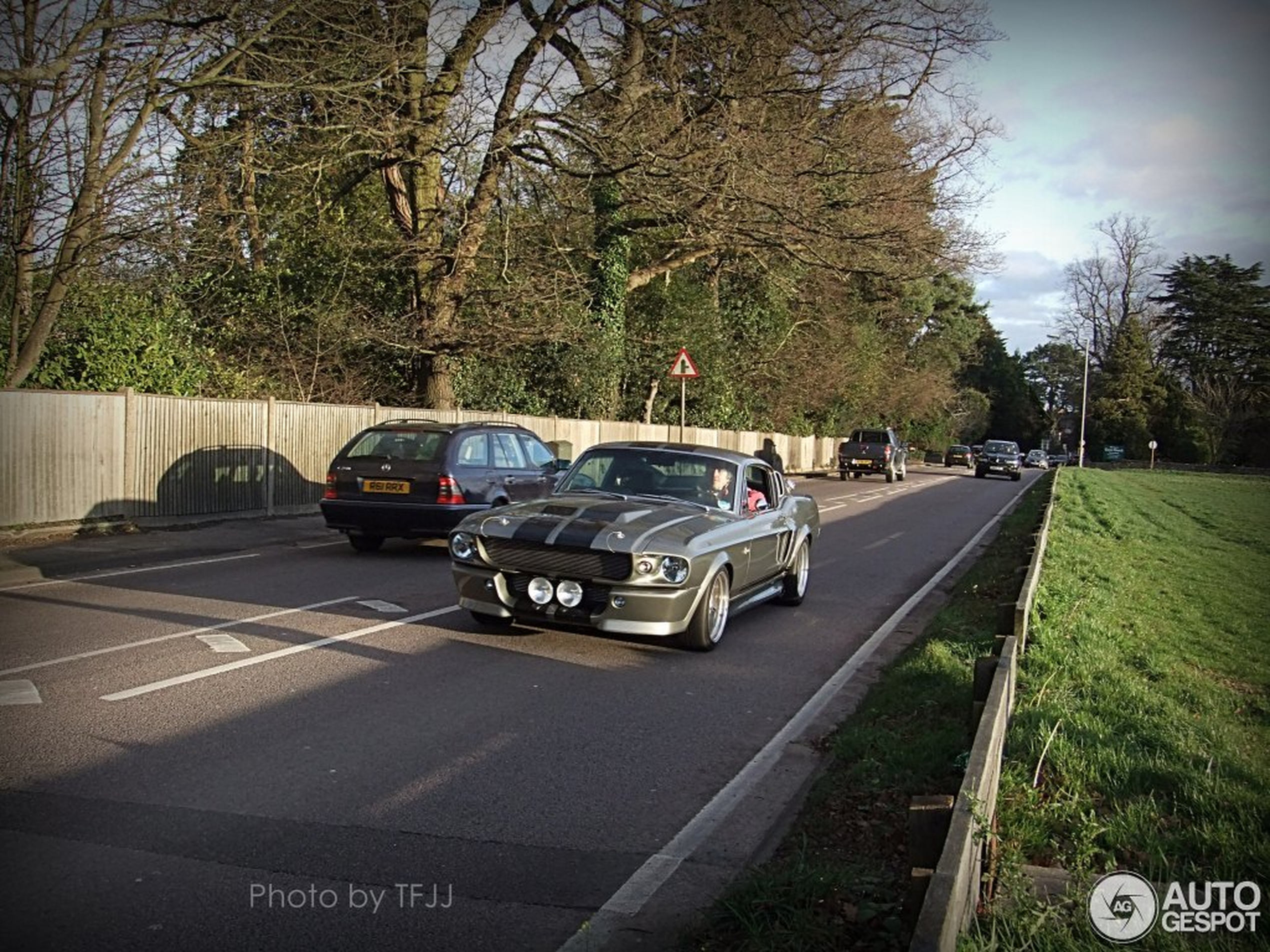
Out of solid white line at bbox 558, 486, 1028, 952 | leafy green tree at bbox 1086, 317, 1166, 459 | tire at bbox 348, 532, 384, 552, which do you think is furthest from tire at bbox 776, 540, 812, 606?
leafy green tree at bbox 1086, 317, 1166, 459

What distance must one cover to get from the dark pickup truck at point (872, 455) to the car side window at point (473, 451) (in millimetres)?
28765

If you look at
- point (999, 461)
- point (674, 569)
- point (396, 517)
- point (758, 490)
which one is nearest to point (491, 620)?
point (674, 569)

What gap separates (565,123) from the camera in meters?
19.8

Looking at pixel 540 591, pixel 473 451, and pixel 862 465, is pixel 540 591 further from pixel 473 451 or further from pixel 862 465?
pixel 862 465

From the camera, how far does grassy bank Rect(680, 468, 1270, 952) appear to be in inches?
134

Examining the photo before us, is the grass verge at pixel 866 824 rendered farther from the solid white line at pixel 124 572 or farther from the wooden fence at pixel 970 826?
the solid white line at pixel 124 572

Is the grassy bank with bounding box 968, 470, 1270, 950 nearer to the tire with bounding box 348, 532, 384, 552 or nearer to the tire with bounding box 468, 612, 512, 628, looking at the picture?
the tire with bounding box 468, 612, 512, 628

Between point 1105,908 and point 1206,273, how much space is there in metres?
74.2

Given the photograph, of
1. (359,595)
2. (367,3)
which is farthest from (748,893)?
(367,3)

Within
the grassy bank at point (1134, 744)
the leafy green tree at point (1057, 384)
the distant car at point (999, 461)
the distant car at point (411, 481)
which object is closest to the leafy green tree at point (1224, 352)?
the distant car at point (999, 461)

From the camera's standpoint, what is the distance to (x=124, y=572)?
35.6 feet

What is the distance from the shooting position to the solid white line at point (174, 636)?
257 inches

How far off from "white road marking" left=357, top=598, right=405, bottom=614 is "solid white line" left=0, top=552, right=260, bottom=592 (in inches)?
121

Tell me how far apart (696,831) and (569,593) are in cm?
290
